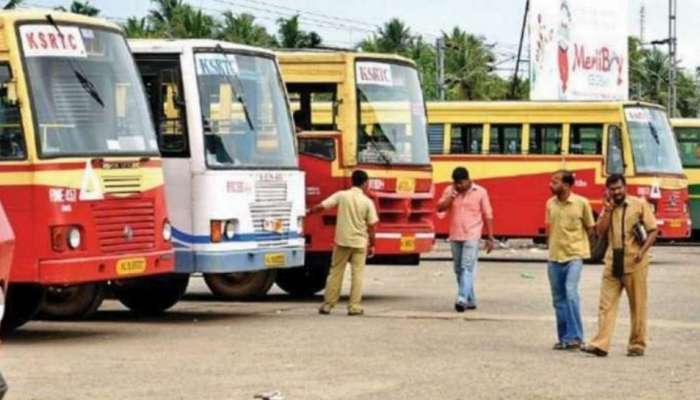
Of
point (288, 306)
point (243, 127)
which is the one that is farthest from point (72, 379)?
point (288, 306)

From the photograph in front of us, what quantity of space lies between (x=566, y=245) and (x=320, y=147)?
22.4ft

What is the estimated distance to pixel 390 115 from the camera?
83.6ft

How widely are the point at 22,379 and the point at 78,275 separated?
304 centimetres

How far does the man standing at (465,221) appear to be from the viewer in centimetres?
2336

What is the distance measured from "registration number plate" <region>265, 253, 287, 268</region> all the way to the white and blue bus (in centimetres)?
1

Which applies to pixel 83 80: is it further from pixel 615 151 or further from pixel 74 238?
pixel 615 151

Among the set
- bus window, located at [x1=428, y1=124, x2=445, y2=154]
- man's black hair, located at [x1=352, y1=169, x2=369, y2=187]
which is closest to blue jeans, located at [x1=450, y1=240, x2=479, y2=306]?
man's black hair, located at [x1=352, y1=169, x2=369, y2=187]

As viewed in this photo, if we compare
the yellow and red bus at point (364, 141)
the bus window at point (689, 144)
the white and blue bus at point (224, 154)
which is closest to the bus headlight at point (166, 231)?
the white and blue bus at point (224, 154)

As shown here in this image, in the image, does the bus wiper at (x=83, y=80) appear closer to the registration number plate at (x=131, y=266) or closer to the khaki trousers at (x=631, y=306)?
the registration number plate at (x=131, y=266)

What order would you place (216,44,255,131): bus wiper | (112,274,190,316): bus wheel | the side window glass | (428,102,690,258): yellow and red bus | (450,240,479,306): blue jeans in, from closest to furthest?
(216,44,255,131): bus wiper → (112,274,190,316): bus wheel → (450,240,479,306): blue jeans → the side window glass → (428,102,690,258): yellow and red bus

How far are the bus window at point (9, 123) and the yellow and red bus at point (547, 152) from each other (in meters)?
19.8

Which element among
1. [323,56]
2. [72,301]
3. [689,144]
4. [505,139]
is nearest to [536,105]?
[505,139]

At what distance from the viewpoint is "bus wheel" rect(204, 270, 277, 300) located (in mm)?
24673

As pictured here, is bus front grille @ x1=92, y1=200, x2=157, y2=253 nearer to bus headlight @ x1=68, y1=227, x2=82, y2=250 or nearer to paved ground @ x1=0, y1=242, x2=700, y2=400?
bus headlight @ x1=68, y1=227, x2=82, y2=250
